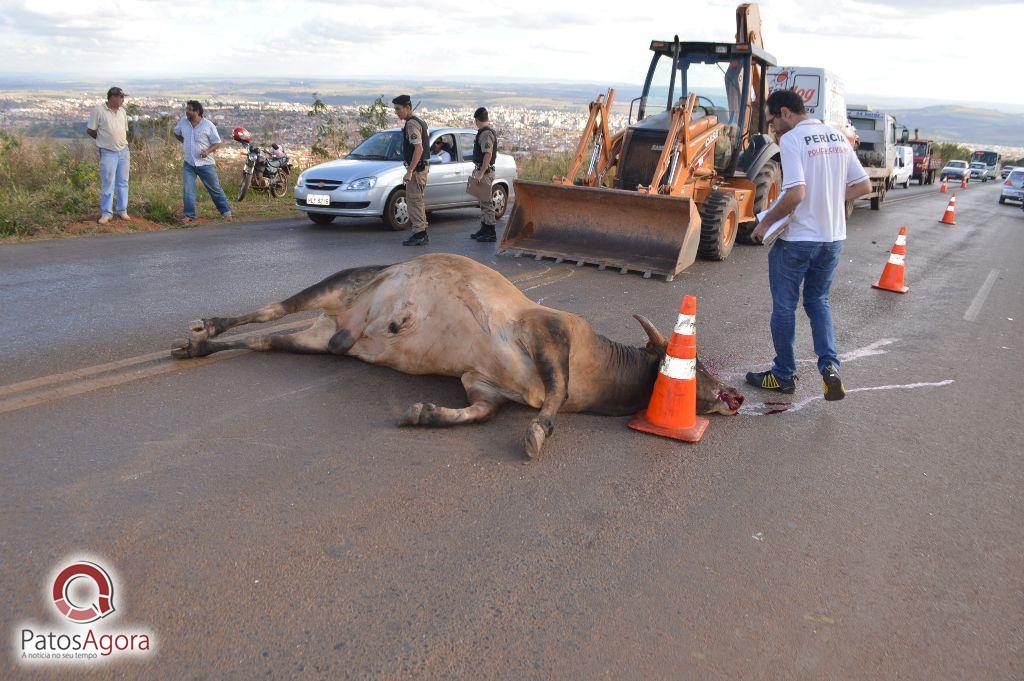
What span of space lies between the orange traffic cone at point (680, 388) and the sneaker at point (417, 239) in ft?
23.7

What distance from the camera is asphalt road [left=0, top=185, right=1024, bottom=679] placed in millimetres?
2777

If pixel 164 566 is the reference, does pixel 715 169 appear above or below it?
above

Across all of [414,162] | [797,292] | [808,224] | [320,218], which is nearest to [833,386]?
[797,292]

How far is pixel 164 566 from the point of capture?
3070mm

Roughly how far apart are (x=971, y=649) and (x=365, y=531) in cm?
258

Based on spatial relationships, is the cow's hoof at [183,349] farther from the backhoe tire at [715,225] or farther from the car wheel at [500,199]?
the car wheel at [500,199]

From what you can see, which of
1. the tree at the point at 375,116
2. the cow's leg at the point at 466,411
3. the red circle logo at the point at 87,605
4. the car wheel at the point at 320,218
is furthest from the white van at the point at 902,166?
the red circle logo at the point at 87,605

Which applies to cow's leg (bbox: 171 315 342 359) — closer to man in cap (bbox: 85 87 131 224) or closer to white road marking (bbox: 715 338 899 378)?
white road marking (bbox: 715 338 899 378)

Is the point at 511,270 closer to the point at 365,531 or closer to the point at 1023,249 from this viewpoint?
the point at 365,531

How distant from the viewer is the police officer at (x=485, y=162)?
11.9 m

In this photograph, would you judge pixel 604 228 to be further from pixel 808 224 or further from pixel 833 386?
pixel 833 386

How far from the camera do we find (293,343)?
18.8 feet

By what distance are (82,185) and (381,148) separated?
5252 mm

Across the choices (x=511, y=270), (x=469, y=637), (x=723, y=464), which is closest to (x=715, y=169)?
(x=511, y=270)
